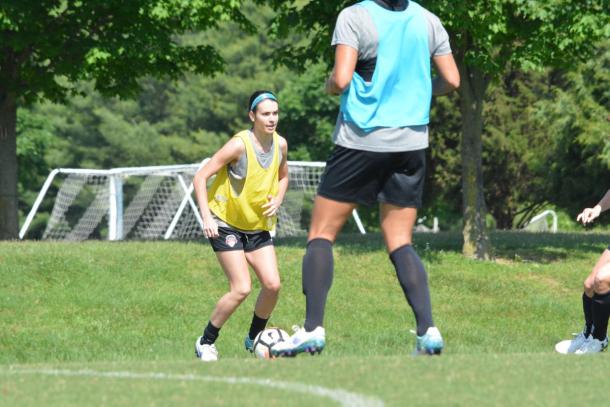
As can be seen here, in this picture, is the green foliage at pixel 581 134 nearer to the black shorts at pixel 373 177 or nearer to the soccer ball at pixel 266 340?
the soccer ball at pixel 266 340

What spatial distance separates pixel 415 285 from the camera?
824 cm

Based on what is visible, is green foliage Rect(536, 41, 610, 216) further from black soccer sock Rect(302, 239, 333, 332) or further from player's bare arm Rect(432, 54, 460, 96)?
black soccer sock Rect(302, 239, 333, 332)

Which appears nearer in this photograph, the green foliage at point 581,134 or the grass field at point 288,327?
the grass field at point 288,327

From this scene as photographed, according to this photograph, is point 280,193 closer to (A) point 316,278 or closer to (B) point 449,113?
(A) point 316,278

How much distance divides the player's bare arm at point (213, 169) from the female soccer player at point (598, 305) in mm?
2644

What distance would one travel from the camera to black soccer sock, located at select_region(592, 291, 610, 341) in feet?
33.3

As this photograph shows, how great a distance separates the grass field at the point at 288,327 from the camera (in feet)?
22.0

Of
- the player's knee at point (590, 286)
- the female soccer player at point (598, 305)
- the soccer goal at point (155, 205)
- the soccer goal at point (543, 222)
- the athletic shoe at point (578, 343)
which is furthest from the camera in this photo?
the soccer goal at point (543, 222)

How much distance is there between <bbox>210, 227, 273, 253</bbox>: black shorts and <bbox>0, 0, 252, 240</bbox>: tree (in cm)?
1346

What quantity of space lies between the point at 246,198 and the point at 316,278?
64.6 inches

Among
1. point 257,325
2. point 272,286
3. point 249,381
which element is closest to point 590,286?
point 272,286

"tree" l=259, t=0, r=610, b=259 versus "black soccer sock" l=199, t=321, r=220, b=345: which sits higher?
Result: "tree" l=259, t=0, r=610, b=259

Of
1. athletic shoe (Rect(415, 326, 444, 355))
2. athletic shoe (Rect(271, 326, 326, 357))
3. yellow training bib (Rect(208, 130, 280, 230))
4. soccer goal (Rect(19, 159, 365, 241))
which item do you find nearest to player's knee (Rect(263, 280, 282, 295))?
yellow training bib (Rect(208, 130, 280, 230))

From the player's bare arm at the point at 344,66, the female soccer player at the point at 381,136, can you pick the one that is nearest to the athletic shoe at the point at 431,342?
the female soccer player at the point at 381,136
